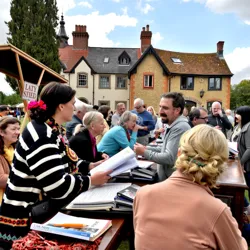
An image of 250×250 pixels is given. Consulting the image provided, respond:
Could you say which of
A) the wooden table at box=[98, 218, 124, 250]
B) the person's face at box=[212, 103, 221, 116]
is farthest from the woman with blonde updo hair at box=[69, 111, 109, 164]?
the person's face at box=[212, 103, 221, 116]

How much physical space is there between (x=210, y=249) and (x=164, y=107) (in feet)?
6.38

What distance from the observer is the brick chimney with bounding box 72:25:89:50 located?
95.5 ft

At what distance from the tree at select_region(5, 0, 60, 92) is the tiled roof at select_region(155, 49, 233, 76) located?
11.2 meters

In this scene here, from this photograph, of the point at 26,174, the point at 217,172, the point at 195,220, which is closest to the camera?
the point at 195,220

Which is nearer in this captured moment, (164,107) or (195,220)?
(195,220)

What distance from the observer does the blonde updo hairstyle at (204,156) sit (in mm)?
1345

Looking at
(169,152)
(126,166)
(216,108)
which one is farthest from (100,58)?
(126,166)

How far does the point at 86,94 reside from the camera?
27.3 meters

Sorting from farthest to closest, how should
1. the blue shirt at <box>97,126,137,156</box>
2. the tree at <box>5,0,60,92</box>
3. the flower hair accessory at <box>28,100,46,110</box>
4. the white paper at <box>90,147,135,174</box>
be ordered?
the tree at <box>5,0,60,92</box> < the blue shirt at <box>97,126,137,156</box> < the white paper at <box>90,147,135,174</box> < the flower hair accessory at <box>28,100,46,110</box>

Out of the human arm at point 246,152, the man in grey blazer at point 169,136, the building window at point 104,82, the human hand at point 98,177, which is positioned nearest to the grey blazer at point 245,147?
the human arm at point 246,152

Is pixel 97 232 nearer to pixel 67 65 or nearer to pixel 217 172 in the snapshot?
pixel 217 172

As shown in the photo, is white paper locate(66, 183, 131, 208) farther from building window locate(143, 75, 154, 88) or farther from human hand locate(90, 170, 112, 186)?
building window locate(143, 75, 154, 88)

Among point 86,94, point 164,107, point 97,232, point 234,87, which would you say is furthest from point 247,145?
point 234,87

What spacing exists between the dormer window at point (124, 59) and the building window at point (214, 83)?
29.4 feet
